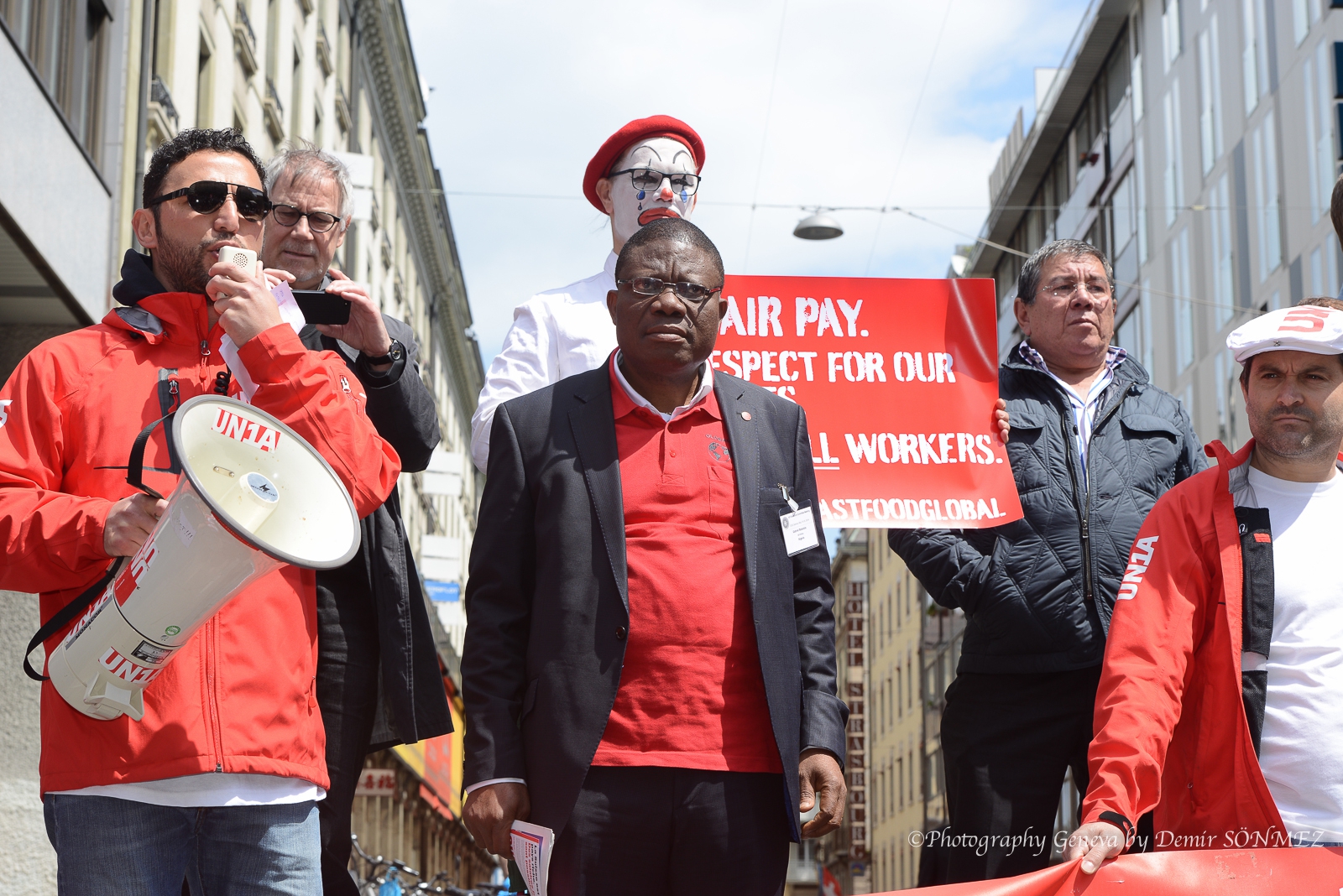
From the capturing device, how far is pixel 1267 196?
26.9 m

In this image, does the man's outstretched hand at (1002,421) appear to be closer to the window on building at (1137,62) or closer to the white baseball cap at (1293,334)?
the white baseball cap at (1293,334)

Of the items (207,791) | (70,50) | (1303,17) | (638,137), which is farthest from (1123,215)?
(207,791)

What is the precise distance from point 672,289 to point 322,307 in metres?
0.88

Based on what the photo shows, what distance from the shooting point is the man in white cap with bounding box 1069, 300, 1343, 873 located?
13.0ft

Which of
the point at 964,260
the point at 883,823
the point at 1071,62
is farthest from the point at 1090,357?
the point at 883,823

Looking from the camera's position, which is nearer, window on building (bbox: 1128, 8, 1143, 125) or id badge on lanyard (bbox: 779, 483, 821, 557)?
id badge on lanyard (bbox: 779, 483, 821, 557)

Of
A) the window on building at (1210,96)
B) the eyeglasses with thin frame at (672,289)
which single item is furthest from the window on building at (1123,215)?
the eyeglasses with thin frame at (672,289)

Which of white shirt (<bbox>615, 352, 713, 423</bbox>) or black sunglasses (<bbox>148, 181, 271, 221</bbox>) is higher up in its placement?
black sunglasses (<bbox>148, 181, 271, 221</bbox>)

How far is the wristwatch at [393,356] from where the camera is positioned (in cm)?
432

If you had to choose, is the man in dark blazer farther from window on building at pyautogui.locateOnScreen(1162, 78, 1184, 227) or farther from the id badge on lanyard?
window on building at pyautogui.locateOnScreen(1162, 78, 1184, 227)

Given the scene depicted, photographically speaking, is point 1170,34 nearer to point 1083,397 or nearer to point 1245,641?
point 1083,397

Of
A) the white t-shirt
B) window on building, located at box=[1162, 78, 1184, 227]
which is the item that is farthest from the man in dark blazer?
window on building, located at box=[1162, 78, 1184, 227]

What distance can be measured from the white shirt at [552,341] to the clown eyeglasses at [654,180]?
326mm

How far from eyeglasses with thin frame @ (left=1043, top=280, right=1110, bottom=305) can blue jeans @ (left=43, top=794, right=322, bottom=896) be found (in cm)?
307
